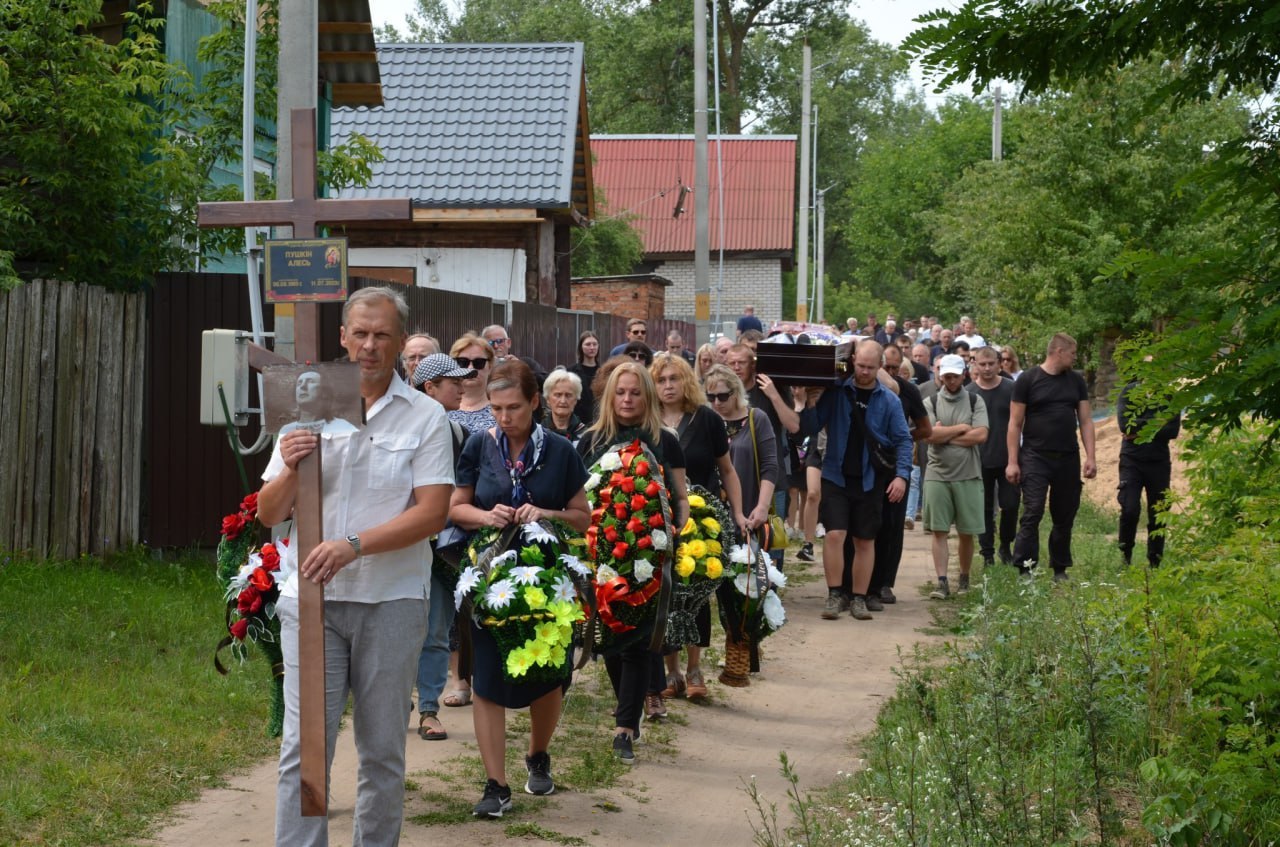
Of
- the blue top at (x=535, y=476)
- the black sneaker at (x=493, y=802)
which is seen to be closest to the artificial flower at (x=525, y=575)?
the blue top at (x=535, y=476)

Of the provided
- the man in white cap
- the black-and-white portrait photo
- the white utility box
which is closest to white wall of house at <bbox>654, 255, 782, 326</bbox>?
the man in white cap

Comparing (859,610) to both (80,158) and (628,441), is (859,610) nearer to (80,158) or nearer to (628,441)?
(628,441)

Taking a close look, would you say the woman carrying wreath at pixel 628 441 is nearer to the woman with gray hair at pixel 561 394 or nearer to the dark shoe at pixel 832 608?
the woman with gray hair at pixel 561 394

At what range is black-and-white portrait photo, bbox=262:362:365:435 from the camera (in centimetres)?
482

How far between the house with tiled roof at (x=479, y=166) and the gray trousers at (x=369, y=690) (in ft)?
59.6

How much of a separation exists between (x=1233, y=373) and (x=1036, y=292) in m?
26.3

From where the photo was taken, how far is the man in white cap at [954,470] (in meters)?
13.5

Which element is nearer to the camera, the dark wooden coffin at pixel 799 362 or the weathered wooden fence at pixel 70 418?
the weathered wooden fence at pixel 70 418

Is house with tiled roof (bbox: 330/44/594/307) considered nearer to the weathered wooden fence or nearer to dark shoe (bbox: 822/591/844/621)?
the weathered wooden fence

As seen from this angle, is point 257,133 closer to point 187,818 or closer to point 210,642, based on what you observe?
point 210,642

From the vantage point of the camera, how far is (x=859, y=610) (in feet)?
41.2

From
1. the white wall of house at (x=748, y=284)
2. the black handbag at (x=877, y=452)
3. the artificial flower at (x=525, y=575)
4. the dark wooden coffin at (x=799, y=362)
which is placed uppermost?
the white wall of house at (x=748, y=284)

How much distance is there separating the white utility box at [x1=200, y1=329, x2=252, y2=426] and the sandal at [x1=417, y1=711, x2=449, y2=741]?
2.81 m

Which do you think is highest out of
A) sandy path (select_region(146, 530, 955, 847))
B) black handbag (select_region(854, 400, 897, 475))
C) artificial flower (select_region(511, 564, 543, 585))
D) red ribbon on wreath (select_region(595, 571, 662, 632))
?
black handbag (select_region(854, 400, 897, 475))
